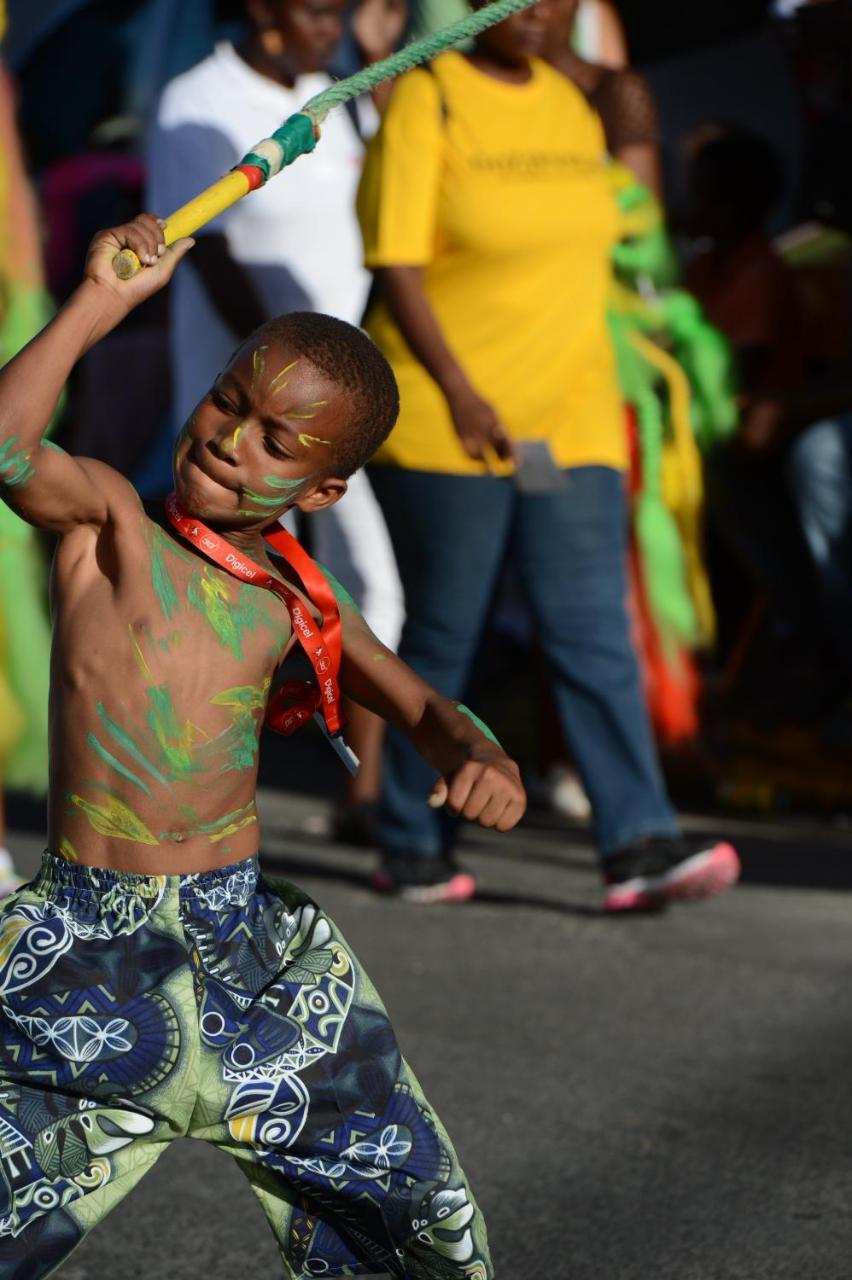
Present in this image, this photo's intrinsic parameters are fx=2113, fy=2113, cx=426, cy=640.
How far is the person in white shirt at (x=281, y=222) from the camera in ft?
15.8

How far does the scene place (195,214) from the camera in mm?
1946

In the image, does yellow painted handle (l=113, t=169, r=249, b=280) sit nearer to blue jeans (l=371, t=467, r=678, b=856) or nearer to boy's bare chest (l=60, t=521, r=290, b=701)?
boy's bare chest (l=60, t=521, r=290, b=701)

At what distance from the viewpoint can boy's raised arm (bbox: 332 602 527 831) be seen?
6.75 ft

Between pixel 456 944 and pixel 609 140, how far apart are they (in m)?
1.81

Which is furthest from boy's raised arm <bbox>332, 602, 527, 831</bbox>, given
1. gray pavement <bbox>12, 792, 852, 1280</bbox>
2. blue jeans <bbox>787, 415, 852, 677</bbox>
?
blue jeans <bbox>787, 415, 852, 677</bbox>

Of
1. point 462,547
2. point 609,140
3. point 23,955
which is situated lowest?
point 462,547

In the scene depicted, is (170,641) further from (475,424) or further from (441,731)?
(475,424)

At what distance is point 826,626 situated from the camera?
5703 millimetres

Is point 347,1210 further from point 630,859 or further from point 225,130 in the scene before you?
point 225,130

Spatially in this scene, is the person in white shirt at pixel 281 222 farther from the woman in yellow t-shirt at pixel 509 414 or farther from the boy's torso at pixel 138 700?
the boy's torso at pixel 138 700

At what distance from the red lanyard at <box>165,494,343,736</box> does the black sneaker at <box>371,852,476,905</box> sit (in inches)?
84.1

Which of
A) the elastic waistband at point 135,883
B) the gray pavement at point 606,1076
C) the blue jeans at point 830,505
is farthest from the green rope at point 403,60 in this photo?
the blue jeans at point 830,505

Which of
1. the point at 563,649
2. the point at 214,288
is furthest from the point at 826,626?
the point at 214,288

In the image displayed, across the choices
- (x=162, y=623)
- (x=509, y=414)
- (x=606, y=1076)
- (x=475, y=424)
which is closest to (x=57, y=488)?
(x=162, y=623)
